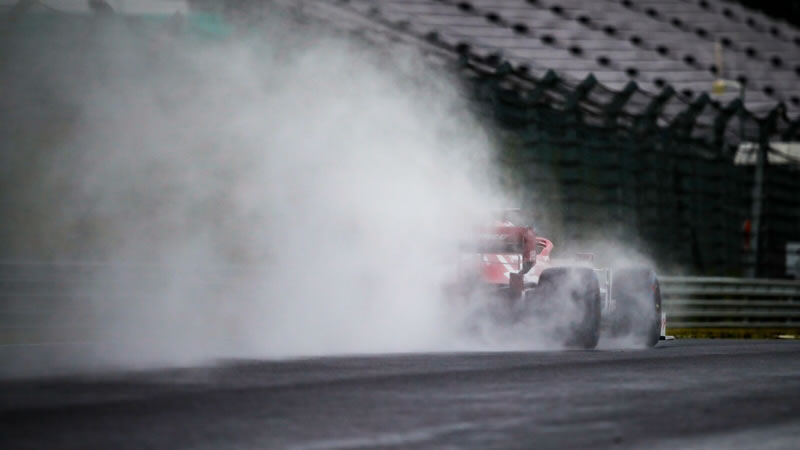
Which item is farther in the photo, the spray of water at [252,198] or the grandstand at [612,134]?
the grandstand at [612,134]

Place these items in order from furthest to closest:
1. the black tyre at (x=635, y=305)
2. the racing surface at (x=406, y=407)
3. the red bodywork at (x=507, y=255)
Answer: the black tyre at (x=635, y=305), the red bodywork at (x=507, y=255), the racing surface at (x=406, y=407)

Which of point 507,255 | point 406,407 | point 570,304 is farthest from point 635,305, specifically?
point 406,407

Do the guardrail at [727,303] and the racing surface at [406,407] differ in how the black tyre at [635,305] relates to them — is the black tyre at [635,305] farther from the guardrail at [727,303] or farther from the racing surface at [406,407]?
the guardrail at [727,303]

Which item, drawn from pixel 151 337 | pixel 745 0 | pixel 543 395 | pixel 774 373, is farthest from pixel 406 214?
pixel 745 0

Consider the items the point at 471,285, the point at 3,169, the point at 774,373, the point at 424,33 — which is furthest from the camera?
the point at 424,33

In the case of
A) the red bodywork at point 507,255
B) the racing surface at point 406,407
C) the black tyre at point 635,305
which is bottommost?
the racing surface at point 406,407

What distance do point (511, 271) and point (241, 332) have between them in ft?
10.9

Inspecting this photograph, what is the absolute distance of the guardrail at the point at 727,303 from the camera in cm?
2322

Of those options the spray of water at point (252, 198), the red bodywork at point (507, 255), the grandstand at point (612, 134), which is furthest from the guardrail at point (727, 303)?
the red bodywork at point (507, 255)

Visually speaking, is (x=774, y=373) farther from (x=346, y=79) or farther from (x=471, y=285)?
(x=346, y=79)

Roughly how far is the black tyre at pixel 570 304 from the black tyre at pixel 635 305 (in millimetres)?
1134

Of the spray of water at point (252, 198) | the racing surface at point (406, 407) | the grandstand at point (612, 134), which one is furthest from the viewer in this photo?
the grandstand at point (612, 134)

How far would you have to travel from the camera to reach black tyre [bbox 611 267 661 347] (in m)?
15.0

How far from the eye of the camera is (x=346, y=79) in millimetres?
17000
